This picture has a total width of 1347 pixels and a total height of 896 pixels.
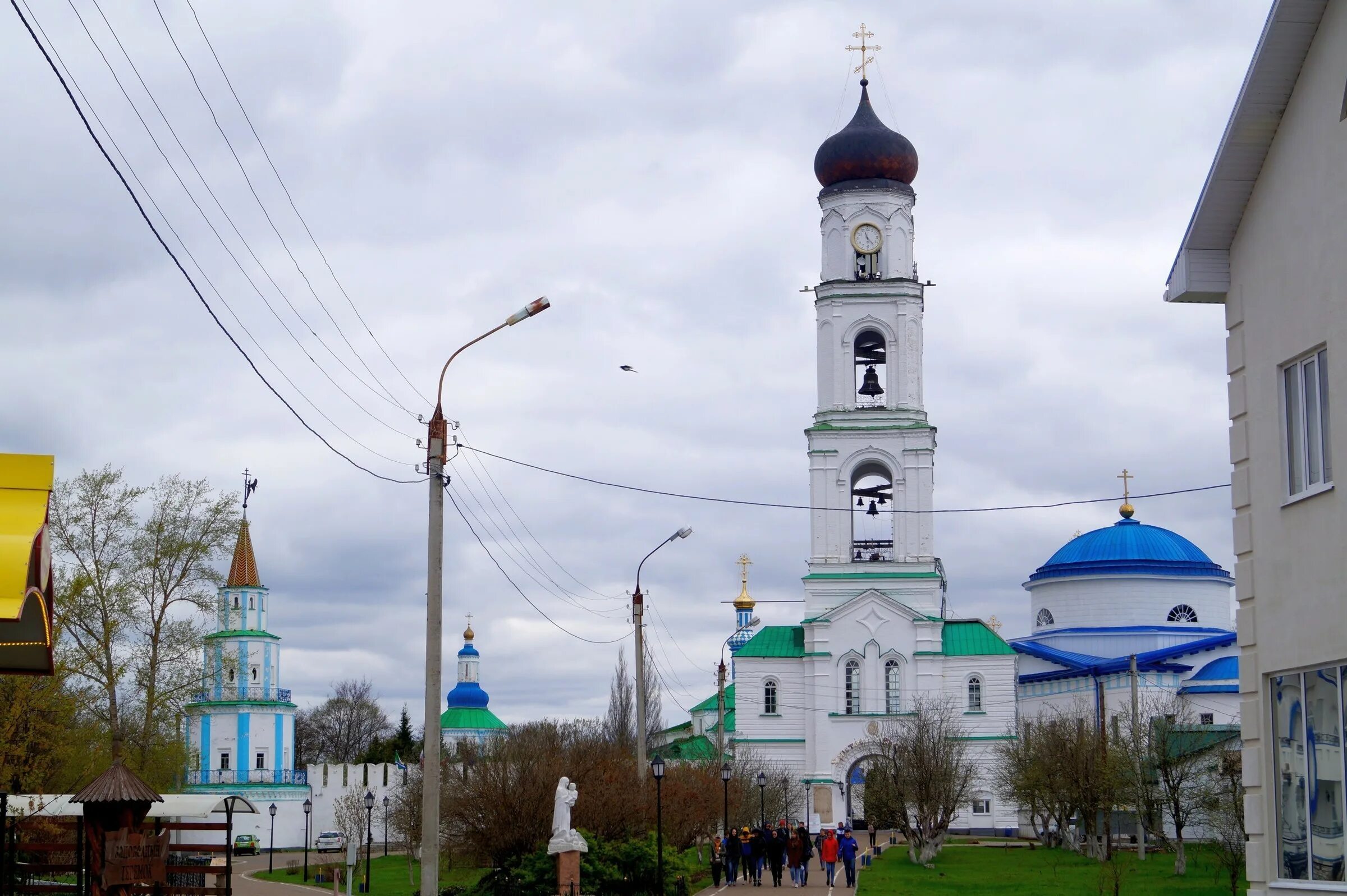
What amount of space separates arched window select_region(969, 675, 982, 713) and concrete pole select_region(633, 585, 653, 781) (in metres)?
33.4

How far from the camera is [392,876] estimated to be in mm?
49344

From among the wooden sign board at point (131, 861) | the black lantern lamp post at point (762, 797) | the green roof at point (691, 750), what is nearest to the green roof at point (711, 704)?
the green roof at point (691, 750)

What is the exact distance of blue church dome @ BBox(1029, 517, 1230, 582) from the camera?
77.1 m

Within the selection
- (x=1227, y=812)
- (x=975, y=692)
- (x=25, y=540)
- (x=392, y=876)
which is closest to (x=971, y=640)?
(x=975, y=692)

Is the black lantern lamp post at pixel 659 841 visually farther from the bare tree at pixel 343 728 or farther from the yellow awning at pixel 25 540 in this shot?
the bare tree at pixel 343 728

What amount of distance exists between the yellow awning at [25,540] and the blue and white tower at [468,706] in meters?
A: 90.0

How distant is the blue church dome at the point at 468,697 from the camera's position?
110 m

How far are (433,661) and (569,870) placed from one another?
6911 mm

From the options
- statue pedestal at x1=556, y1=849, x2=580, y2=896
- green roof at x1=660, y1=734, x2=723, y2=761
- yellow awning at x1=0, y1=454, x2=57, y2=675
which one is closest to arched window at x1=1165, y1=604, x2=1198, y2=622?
green roof at x1=660, y1=734, x2=723, y2=761

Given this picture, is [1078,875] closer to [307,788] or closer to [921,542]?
[921,542]

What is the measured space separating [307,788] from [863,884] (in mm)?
50521

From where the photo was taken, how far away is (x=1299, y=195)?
1334 centimetres

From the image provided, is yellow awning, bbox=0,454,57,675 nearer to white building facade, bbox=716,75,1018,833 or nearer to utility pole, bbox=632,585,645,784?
utility pole, bbox=632,585,645,784

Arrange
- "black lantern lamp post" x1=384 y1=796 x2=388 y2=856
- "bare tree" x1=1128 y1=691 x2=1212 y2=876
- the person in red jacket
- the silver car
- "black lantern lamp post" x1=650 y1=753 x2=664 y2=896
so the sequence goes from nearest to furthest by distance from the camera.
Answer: "black lantern lamp post" x1=650 y1=753 x2=664 y2=896 < the person in red jacket < "bare tree" x1=1128 y1=691 x2=1212 y2=876 < "black lantern lamp post" x1=384 y1=796 x2=388 y2=856 < the silver car
